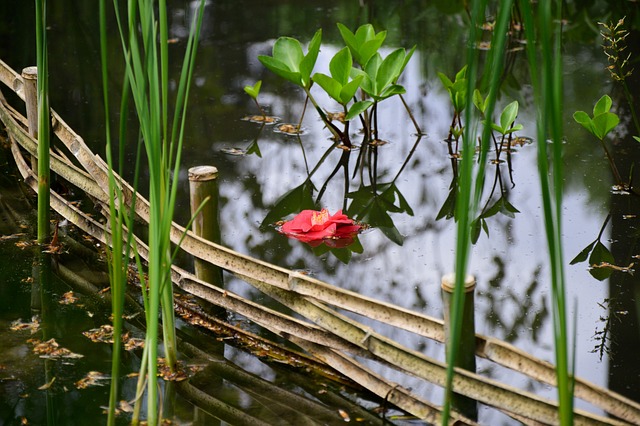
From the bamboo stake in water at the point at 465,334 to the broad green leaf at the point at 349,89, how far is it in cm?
149

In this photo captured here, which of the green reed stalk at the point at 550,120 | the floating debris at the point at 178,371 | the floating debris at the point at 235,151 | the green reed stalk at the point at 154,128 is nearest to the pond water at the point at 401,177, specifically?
the floating debris at the point at 235,151

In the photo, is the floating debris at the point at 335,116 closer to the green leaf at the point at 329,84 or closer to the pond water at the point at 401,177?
the pond water at the point at 401,177

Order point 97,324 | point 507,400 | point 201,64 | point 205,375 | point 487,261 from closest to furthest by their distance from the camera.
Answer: point 507,400, point 205,375, point 97,324, point 487,261, point 201,64

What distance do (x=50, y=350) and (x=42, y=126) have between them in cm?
62

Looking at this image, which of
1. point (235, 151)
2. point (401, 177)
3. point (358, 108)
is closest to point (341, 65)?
point (358, 108)

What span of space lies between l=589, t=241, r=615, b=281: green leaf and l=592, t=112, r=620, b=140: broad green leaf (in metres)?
0.38

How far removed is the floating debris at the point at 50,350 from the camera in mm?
2059

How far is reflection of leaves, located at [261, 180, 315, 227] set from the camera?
2909 mm

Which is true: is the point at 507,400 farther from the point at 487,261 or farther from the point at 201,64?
the point at 201,64

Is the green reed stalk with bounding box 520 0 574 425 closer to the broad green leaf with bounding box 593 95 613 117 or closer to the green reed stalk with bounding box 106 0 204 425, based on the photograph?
the green reed stalk with bounding box 106 0 204 425

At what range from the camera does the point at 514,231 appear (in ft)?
9.04

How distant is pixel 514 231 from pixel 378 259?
49cm

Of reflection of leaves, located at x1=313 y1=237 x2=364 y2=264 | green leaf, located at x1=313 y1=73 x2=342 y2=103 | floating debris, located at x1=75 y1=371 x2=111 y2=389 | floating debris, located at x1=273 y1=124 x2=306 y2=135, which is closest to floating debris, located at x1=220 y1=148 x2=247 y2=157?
floating debris, located at x1=273 y1=124 x2=306 y2=135

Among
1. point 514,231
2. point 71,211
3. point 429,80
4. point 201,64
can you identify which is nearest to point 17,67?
point 201,64
